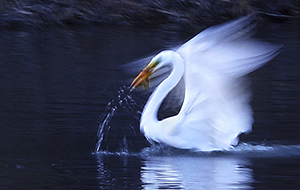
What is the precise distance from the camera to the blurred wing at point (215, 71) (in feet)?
26.3

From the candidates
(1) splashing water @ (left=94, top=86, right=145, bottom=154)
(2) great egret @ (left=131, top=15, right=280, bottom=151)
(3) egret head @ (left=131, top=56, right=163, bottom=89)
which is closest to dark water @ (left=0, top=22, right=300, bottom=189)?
(1) splashing water @ (left=94, top=86, right=145, bottom=154)

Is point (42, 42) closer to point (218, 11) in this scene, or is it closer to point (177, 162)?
point (218, 11)

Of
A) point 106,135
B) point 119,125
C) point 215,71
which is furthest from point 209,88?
point 119,125

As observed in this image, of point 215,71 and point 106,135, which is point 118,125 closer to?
point 106,135

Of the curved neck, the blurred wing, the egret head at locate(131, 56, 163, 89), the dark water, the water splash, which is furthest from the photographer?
the water splash

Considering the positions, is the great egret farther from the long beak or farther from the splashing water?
the splashing water

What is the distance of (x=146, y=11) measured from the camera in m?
26.1

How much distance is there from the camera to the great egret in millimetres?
8055

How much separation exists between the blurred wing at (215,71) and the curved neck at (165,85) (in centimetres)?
9

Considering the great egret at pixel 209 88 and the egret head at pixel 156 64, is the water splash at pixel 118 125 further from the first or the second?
the egret head at pixel 156 64

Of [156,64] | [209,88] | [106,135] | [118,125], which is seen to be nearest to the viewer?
[209,88]

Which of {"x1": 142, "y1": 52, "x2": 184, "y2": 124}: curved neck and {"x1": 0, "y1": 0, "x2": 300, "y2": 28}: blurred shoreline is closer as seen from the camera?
{"x1": 142, "y1": 52, "x2": 184, "y2": 124}: curved neck

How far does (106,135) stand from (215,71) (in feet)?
5.84

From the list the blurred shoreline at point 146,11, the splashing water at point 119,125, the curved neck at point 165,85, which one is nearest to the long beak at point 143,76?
the curved neck at point 165,85
